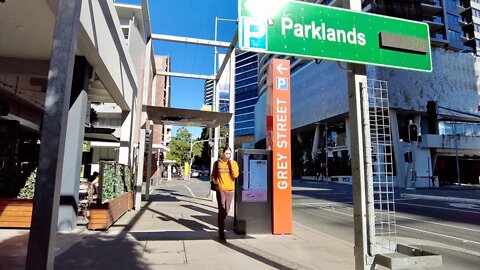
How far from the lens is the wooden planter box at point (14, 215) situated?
7289 millimetres

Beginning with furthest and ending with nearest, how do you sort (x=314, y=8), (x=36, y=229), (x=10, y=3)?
(x=10, y=3) < (x=314, y=8) < (x=36, y=229)

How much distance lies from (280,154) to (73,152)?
467 cm

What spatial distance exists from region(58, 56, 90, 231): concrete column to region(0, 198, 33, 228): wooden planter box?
64 centimetres

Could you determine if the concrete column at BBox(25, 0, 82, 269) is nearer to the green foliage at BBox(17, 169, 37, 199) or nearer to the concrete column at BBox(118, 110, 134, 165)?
the green foliage at BBox(17, 169, 37, 199)

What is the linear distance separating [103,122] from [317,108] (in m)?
36.5

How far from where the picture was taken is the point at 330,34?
3994 millimetres

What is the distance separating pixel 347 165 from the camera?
162 ft

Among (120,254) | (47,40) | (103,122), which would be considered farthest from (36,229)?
(103,122)

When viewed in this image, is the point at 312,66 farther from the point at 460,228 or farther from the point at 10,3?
the point at 10,3

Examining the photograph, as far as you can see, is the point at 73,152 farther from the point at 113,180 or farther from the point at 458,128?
the point at 458,128

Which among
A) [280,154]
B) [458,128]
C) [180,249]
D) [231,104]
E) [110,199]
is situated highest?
[458,128]

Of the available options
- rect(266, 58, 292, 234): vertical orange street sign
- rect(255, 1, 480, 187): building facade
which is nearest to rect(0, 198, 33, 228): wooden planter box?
rect(266, 58, 292, 234): vertical orange street sign

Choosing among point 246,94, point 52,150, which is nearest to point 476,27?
point 246,94

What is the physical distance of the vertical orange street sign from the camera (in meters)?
7.64
